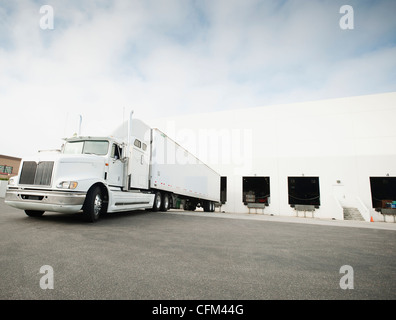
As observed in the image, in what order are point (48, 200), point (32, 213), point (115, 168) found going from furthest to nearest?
1. point (115, 168)
2. point (32, 213)
3. point (48, 200)

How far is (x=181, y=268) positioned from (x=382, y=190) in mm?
24720

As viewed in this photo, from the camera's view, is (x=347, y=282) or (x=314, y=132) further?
(x=314, y=132)

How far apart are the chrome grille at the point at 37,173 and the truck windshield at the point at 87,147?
57.8 inches

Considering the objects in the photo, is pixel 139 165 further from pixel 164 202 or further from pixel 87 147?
pixel 164 202

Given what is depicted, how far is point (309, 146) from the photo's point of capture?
19.8 metres

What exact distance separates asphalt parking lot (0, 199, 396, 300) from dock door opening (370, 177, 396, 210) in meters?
19.9

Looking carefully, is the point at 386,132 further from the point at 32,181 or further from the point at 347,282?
the point at 32,181

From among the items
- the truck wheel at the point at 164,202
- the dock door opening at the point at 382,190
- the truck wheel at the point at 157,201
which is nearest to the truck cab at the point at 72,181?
the truck wheel at the point at 157,201

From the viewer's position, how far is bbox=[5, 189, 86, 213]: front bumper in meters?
5.46

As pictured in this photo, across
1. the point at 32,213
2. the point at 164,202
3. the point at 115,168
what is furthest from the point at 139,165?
the point at 32,213

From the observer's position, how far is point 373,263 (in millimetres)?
3420

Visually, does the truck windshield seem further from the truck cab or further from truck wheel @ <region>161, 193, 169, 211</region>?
truck wheel @ <region>161, 193, 169, 211</region>

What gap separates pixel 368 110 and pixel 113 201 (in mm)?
22526
